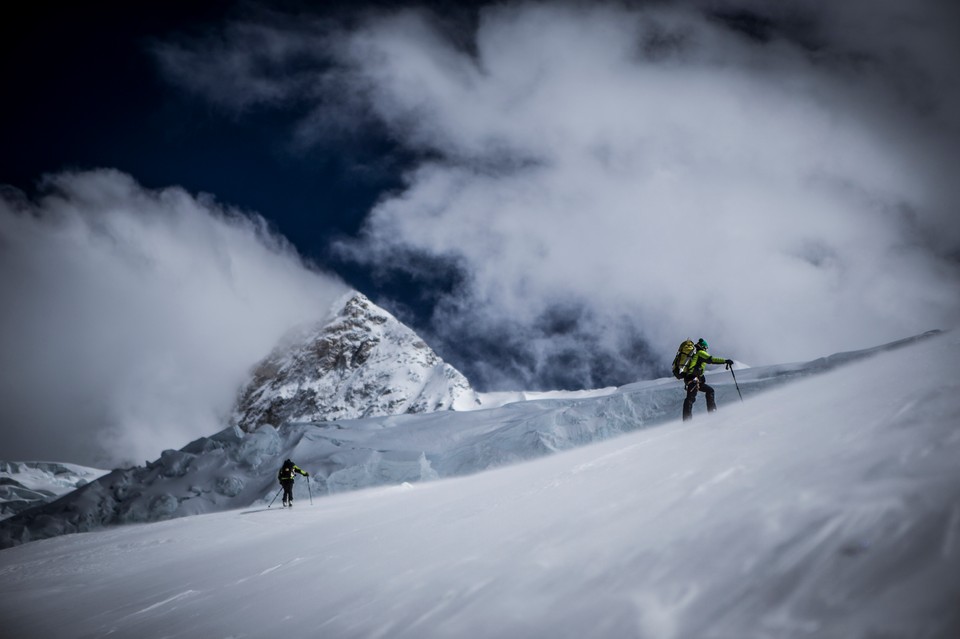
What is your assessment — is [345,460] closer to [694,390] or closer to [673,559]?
[694,390]

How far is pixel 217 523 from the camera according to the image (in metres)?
12.6

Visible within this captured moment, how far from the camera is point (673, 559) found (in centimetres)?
199

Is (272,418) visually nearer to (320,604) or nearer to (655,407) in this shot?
(655,407)

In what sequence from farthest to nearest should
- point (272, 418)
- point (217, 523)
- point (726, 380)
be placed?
point (272, 418) → point (726, 380) → point (217, 523)

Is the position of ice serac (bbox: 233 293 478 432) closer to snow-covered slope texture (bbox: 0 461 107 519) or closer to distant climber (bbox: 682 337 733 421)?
snow-covered slope texture (bbox: 0 461 107 519)

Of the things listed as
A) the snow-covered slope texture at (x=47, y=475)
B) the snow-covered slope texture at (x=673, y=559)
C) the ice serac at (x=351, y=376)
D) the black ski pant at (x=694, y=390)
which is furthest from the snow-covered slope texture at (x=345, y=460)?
the ice serac at (x=351, y=376)

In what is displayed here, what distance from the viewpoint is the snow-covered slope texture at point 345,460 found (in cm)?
2005

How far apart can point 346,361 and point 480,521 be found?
171 meters

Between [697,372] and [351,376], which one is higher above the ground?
[351,376]

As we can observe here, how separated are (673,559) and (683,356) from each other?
956cm

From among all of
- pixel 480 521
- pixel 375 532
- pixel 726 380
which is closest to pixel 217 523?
pixel 375 532

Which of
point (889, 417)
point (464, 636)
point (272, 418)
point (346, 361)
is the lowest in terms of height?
point (464, 636)

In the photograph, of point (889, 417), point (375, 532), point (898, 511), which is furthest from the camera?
point (375, 532)

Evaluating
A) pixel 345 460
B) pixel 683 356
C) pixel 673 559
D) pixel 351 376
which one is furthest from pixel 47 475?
pixel 673 559
